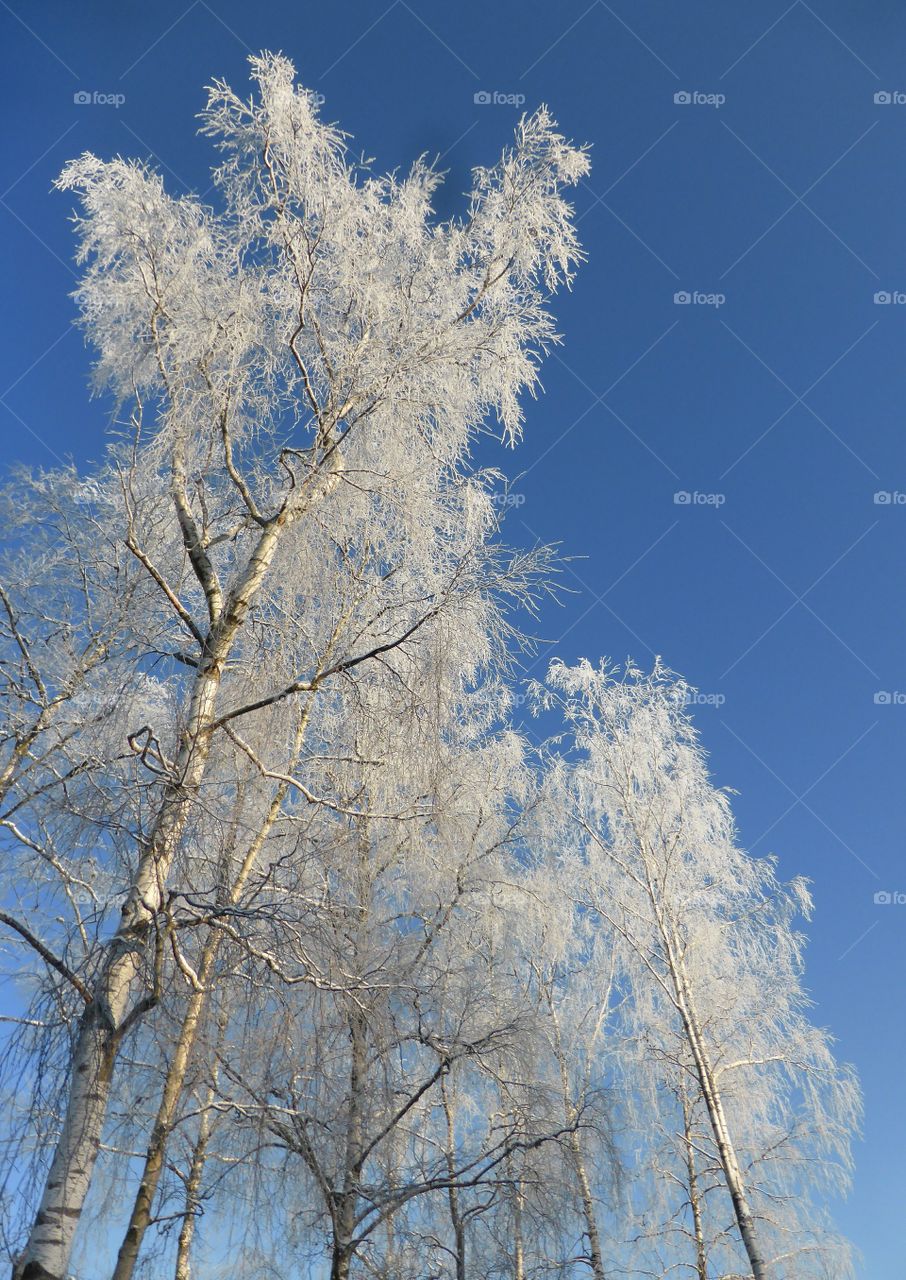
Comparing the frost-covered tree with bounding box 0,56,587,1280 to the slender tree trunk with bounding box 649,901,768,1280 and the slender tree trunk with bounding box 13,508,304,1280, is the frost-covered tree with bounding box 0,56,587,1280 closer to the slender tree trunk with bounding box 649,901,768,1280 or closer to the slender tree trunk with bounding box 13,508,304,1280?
the slender tree trunk with bounding box 13,508,304,1280

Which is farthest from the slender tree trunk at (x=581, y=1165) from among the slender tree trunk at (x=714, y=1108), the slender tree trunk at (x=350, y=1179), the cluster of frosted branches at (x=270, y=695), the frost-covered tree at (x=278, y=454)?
the frost-covered tree at (x=278, y=454)

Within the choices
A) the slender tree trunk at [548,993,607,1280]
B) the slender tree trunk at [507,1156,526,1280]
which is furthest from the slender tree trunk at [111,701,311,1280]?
the slender tree trunk at [548,993,607,1280]

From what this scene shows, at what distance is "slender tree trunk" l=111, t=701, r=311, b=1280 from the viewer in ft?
15.5

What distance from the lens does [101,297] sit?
574cm

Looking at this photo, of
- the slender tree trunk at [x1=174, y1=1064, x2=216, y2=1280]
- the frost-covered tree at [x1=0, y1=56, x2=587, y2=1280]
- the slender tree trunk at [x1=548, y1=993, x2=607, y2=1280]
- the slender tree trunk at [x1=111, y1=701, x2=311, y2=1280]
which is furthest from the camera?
the slender tree trunk at [x1=548, y1=993, x2=607, y2=1280]

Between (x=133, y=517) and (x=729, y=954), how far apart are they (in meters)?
11.2

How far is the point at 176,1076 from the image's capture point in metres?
5.24

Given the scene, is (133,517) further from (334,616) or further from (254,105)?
(254,105)

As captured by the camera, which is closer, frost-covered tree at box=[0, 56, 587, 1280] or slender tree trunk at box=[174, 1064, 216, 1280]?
frost-covered tree at box=[0, 56, 587, 1280]

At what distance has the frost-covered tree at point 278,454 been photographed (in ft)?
18.2

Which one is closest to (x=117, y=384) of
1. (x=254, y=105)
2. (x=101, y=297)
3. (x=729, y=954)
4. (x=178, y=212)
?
(x=101, y=297)

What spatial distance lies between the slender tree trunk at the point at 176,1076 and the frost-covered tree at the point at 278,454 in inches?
5.6

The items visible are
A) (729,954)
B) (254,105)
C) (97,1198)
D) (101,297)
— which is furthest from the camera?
(729,954)

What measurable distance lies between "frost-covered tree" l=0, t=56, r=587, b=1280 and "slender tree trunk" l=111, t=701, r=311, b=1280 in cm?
14
